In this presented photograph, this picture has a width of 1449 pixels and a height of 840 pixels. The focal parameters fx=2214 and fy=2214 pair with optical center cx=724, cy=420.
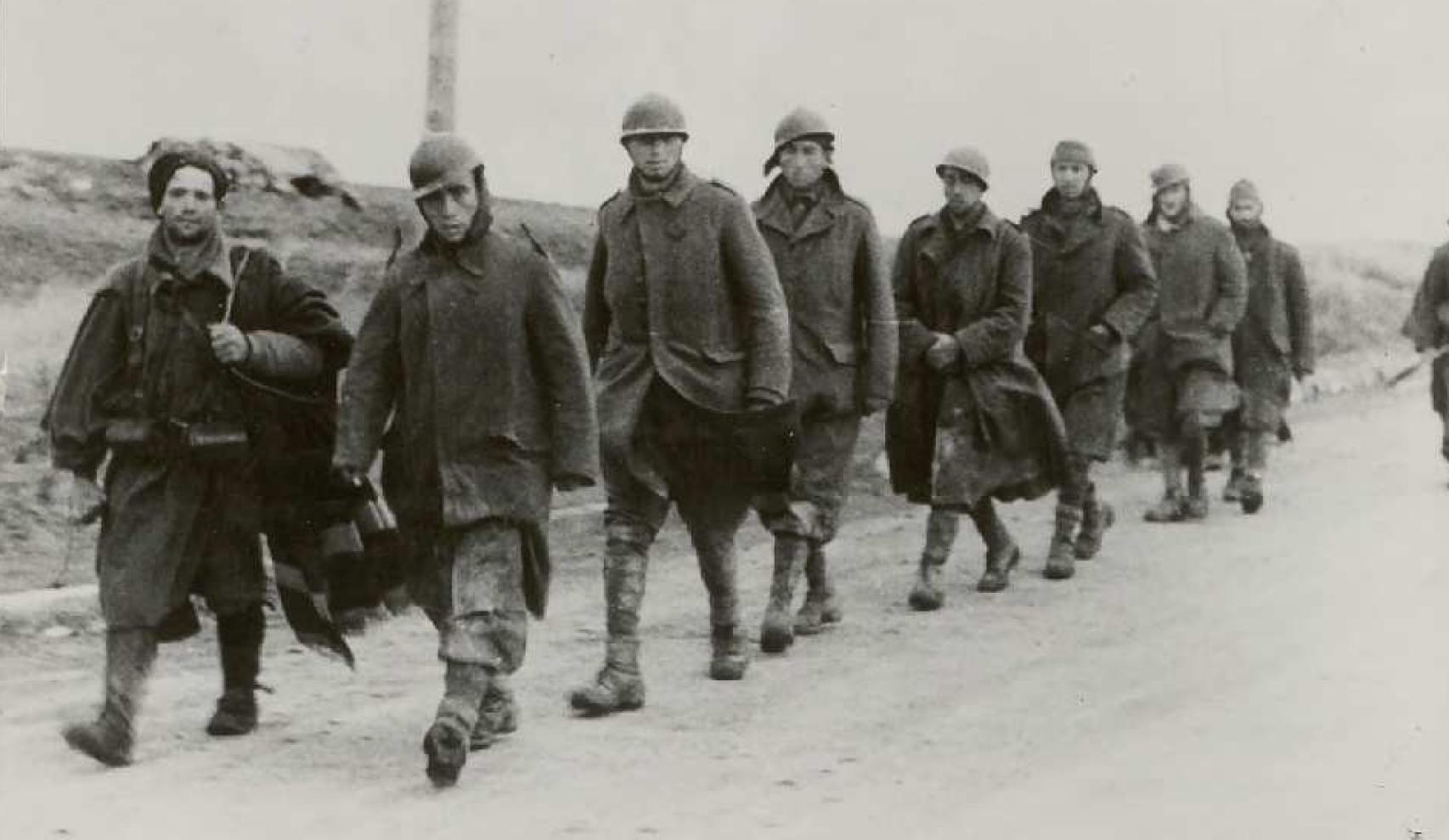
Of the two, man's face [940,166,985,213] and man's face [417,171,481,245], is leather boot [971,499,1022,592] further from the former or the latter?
man's face [417,171,481,245]

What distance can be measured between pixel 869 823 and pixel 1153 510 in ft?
24.7

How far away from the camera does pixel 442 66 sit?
10.9 m

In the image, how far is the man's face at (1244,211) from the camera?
46.7 feet

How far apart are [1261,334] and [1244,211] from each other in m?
0.80

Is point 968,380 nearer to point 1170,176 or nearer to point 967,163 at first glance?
point 967,163

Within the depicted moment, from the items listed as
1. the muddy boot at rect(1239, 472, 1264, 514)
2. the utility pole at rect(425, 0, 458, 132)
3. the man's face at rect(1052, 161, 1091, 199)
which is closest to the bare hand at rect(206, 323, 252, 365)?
the utility pole at rect(425, 0, 458, 132)

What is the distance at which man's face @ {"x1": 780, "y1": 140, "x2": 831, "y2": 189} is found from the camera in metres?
9.39

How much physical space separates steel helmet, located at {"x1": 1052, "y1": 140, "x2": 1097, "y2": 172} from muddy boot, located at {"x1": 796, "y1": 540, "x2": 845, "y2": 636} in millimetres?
2882

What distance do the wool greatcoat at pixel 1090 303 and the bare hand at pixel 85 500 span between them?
18.8 feet

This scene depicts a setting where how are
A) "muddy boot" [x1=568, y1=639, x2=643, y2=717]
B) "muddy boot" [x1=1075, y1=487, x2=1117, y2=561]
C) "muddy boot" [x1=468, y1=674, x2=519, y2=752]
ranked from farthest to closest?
1. "muddy boot" [x1=1075, y1=487, x2=1117, y2=561]
2. "muddy boot" [x1=568, y1=639, x2=643, y2=717]
3. "muddy boot" [x1=468, y1=674, x2=519, y2=752]

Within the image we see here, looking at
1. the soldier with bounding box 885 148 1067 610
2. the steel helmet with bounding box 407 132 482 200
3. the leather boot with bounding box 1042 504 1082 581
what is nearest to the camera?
the steel helmet with bounding box 407 132 482 200

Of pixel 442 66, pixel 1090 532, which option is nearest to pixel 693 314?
pixel 442 66

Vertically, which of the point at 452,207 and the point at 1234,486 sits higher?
the point at 452,207

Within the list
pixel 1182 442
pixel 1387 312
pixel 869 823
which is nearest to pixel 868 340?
pixel 869 823
